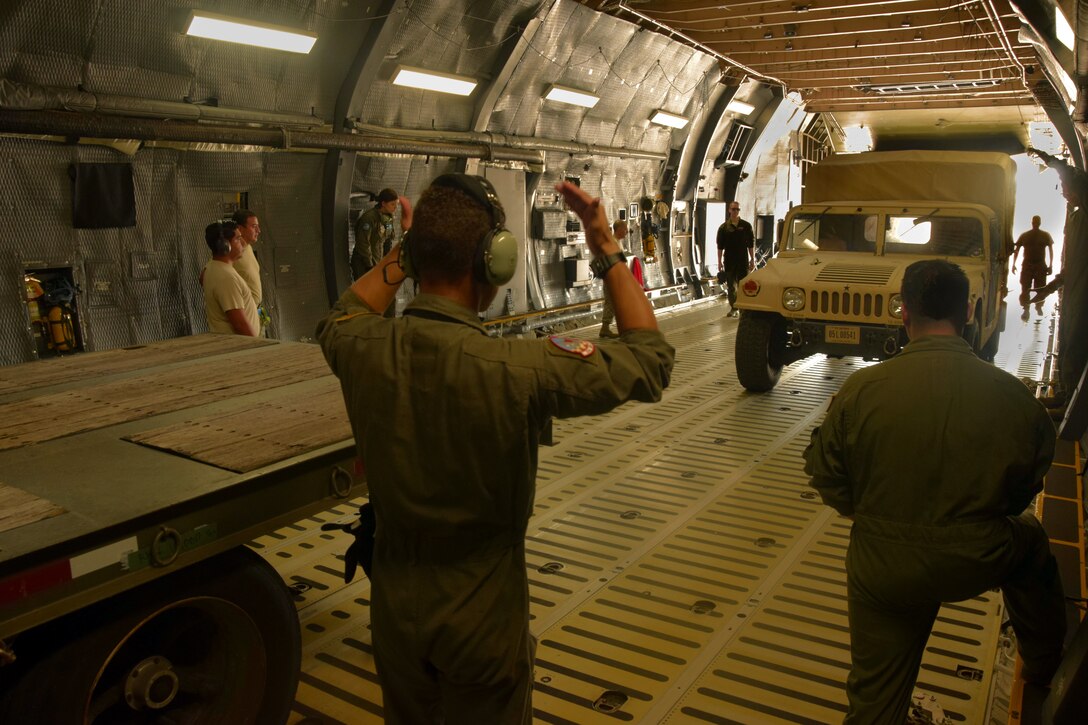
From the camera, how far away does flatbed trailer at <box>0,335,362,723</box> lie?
2.13m

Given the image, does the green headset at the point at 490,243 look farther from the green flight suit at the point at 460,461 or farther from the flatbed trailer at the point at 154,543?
the flatbed trailer at the point at 154,543

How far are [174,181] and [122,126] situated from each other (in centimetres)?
78

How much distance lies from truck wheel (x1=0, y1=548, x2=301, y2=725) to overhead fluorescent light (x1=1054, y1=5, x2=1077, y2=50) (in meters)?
5.42

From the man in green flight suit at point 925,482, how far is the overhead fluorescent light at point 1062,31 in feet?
11.4

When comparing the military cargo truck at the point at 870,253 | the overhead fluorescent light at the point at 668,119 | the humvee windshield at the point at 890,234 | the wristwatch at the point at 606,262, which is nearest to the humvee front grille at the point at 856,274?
the military cargo truck at the point at 870,253

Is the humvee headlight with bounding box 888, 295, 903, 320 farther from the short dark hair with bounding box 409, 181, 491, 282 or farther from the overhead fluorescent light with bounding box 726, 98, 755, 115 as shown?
the overhead fluorescent light with bounding box 726, 98, 755, 115

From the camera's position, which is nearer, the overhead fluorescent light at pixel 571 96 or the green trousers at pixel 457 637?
the green trousers at pixel 457 637

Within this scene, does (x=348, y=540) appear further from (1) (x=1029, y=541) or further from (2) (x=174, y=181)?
(2) (x=174, y=181)

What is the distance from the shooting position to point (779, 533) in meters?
4.90

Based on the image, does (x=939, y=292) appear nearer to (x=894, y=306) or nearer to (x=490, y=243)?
(x=490, y=243)

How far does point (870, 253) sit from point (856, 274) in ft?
3.55

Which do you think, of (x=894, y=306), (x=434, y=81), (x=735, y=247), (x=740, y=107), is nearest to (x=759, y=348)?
(x=894, y=306)

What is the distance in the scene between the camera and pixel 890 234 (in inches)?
326

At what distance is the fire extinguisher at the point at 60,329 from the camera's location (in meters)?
6.46
